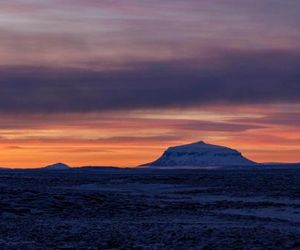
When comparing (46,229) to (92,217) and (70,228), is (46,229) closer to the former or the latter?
(70,228)

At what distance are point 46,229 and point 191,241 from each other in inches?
241

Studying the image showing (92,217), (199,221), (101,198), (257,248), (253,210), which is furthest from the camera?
(101,198)

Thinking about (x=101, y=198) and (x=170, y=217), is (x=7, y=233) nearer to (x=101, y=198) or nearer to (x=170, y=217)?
(x=170, y=217)

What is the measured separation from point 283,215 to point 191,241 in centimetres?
1244

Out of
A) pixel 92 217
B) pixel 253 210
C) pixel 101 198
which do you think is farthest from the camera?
pixel 101 198

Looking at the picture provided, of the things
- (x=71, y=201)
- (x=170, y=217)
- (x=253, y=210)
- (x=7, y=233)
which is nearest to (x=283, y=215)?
(x=253, y=210)

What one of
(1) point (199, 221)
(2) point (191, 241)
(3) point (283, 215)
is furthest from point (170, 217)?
(2) point (191, 241)

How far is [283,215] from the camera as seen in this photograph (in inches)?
1350

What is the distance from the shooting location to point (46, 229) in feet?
87.6

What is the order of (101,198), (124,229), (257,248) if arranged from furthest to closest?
(101,198), (124,229), (257,248)

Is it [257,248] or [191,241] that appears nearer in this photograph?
[257,248]

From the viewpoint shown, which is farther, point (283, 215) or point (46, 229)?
point (283, 215)

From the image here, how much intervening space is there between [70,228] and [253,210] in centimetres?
1242

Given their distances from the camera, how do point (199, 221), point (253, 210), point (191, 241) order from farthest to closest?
point (253, 210) → point (199, 221) → point (191, 241)
